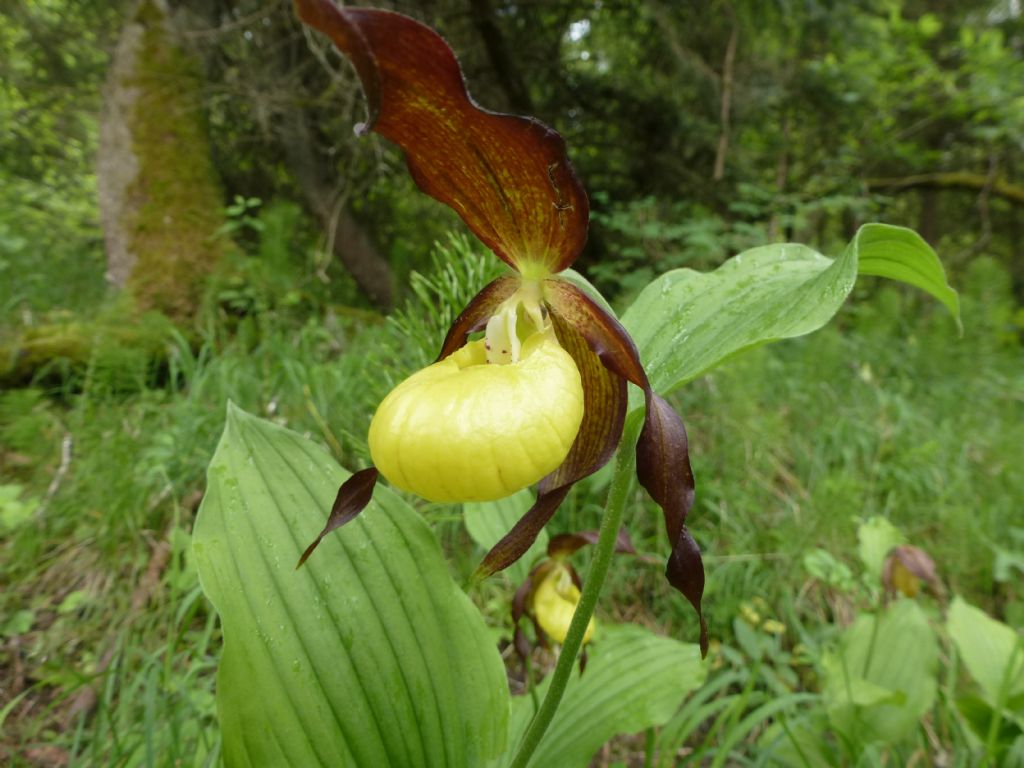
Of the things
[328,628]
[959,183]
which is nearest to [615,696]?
[328,628]

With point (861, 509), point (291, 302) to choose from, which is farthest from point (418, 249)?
point (861, 509)

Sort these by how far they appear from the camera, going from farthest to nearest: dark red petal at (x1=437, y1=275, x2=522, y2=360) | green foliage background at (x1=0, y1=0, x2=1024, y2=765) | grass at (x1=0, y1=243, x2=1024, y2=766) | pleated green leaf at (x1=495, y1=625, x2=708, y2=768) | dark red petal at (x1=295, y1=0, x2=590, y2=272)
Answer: green foliage background at (x1=0, y1=0, x2=1024, y2=765), grass at (x1=0, y1=243, x2=1024, y2=766), pleated green leaf at (x1=495, y1=625, x2=708, y2=768), dark red petal at (x1=437, y1=275, x2=522, y2=360), dark red petal at (x1=295, y1=0, x2=590, y2=272)

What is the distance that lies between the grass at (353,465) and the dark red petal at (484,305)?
1.30ft

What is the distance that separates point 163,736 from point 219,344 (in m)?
2.02

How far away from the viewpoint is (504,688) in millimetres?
1017

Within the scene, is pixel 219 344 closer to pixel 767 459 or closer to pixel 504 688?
pixel 504 688

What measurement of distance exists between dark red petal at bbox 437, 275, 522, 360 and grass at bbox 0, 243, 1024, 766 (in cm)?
40

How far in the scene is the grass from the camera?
134 cm

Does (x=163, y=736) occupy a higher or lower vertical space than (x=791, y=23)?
lower

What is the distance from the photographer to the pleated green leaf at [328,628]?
2.86ft

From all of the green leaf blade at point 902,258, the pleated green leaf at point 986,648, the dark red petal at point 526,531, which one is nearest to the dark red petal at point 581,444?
the dark red petal at point 526,531

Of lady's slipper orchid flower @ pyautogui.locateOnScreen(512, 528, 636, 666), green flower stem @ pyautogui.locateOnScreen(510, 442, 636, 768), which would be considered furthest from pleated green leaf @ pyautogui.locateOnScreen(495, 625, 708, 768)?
green flower stem @ pyautogui.locateOnScreen(510, 442, 636, 768)

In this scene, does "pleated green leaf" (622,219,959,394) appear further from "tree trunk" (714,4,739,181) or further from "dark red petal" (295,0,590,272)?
"tree trunk" (714,4,739,181)

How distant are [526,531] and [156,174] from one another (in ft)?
11.4
